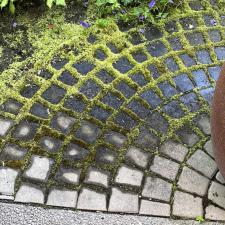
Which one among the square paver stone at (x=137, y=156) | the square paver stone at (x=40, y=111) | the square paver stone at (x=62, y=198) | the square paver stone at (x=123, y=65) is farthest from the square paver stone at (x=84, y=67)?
the square paver stone at (x=62, y=198)

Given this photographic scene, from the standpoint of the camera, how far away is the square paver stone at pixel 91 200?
331cm

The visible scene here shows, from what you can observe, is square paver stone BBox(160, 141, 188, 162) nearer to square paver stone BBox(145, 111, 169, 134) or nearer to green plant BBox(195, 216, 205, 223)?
square paver stone BBox(145, 111, 169, 134)

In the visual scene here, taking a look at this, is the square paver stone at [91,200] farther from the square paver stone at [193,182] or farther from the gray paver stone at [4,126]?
the gray paver stone at [4,126]

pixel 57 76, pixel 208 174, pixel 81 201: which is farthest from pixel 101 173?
pixel 57 76

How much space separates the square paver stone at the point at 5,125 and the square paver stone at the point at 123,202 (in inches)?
35.0

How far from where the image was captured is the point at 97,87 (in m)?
3.95

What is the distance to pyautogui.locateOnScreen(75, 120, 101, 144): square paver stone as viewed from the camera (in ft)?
12.0

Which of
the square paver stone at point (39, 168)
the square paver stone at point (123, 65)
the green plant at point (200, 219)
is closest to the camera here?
the green plant at point (200, 219)

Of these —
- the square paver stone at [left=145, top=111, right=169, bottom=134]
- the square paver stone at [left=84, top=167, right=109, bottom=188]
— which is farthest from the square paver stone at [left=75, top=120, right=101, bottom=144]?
the square paver stone at [left=145, top=111, right=169, bottom=134]

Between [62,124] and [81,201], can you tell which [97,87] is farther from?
[81,201]

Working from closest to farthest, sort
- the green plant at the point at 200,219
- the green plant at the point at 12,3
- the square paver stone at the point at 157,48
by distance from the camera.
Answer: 1. the green plant at the point at 200,219
2. the square paver stone at the point at 157,48
3. the green plant at the point at 12,3

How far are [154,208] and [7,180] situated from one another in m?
0.96

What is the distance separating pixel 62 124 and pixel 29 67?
0.64m

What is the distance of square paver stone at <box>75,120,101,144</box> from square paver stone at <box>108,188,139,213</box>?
1.47 feet
